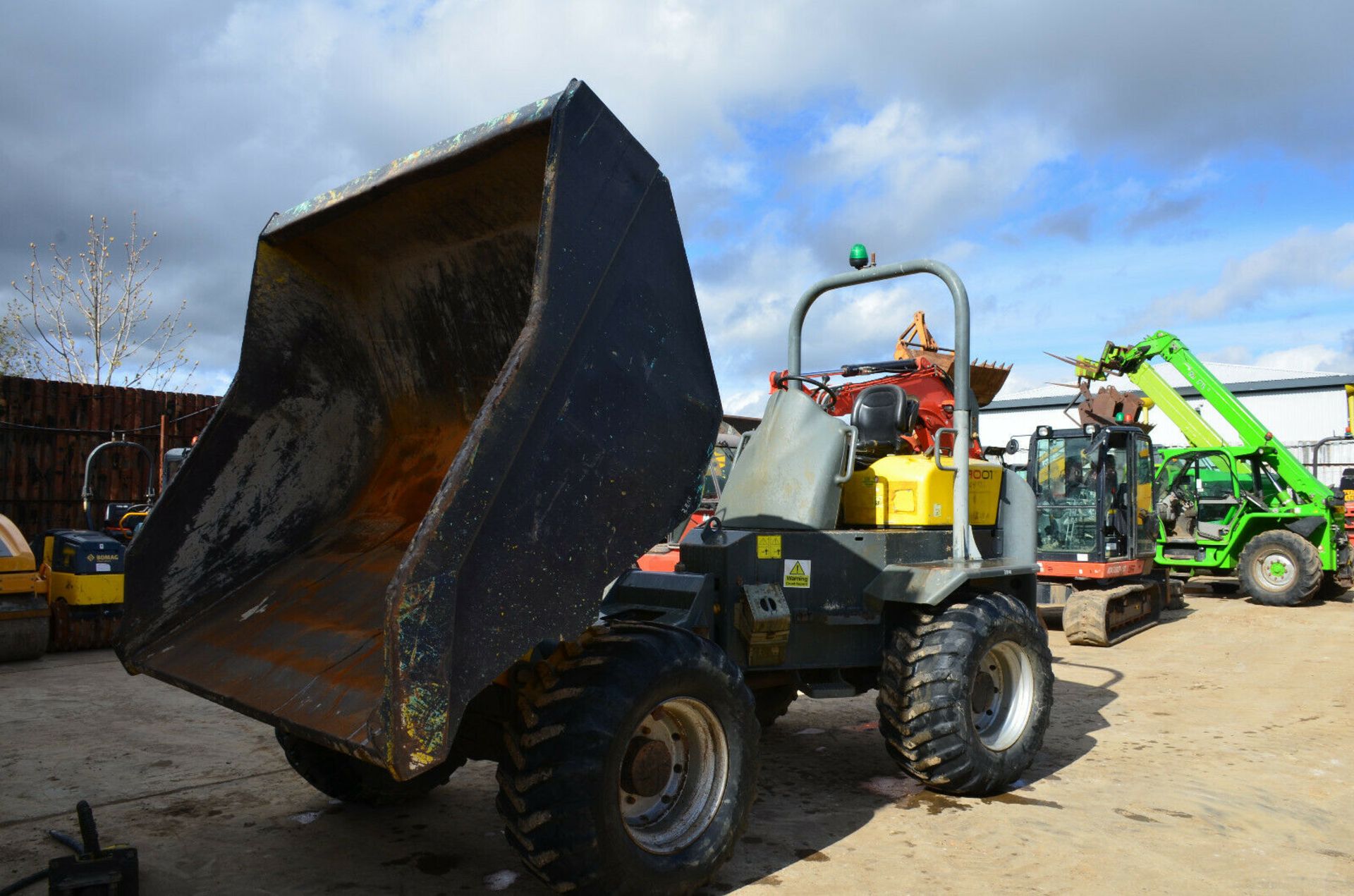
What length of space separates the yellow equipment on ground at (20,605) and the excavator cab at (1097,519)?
9900 mm

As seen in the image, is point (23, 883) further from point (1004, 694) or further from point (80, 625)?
point (80, 625)

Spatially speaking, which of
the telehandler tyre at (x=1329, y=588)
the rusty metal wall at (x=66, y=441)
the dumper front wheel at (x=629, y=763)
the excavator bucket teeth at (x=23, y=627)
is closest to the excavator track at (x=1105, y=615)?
the telehandler tyre at (x=1329, y=588)

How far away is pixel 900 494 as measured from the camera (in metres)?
5.00

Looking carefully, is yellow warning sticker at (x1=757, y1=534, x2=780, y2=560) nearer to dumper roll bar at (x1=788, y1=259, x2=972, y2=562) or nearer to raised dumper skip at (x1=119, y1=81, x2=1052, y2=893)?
raised dumper skip at (x1=119, y1=81, x2=1052, y2=893)

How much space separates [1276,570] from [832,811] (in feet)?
38.1

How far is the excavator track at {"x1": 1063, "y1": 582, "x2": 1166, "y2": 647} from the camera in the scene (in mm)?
10148

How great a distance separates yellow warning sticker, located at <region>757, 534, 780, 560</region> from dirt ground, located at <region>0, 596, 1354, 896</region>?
1.15 m

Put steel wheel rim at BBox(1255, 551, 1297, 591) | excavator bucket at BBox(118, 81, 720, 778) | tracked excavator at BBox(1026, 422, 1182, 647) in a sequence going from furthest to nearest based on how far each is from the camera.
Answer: steel wheel rim at BBox(1255, 551, 1297, 591) → tracked excavator at BBox(1026, 422, 1182, 647) → excavator bucket at BBox(118, 81, 720, 778)

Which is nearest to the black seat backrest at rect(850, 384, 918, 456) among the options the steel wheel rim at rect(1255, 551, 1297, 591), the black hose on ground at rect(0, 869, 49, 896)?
the black hose on ground at rect(0, 869, 49, 896)

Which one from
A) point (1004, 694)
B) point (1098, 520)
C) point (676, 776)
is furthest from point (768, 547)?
point (1098, 520)

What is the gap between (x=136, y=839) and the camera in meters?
4.04

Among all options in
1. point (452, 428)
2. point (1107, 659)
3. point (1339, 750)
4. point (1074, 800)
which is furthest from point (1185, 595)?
point (452, 428)

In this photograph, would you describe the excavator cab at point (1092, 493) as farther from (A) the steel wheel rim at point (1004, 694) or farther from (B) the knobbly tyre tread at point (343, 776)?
(B) the knobbly tyre tread at point (343, 776)

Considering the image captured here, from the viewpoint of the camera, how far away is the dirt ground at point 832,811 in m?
3.69
